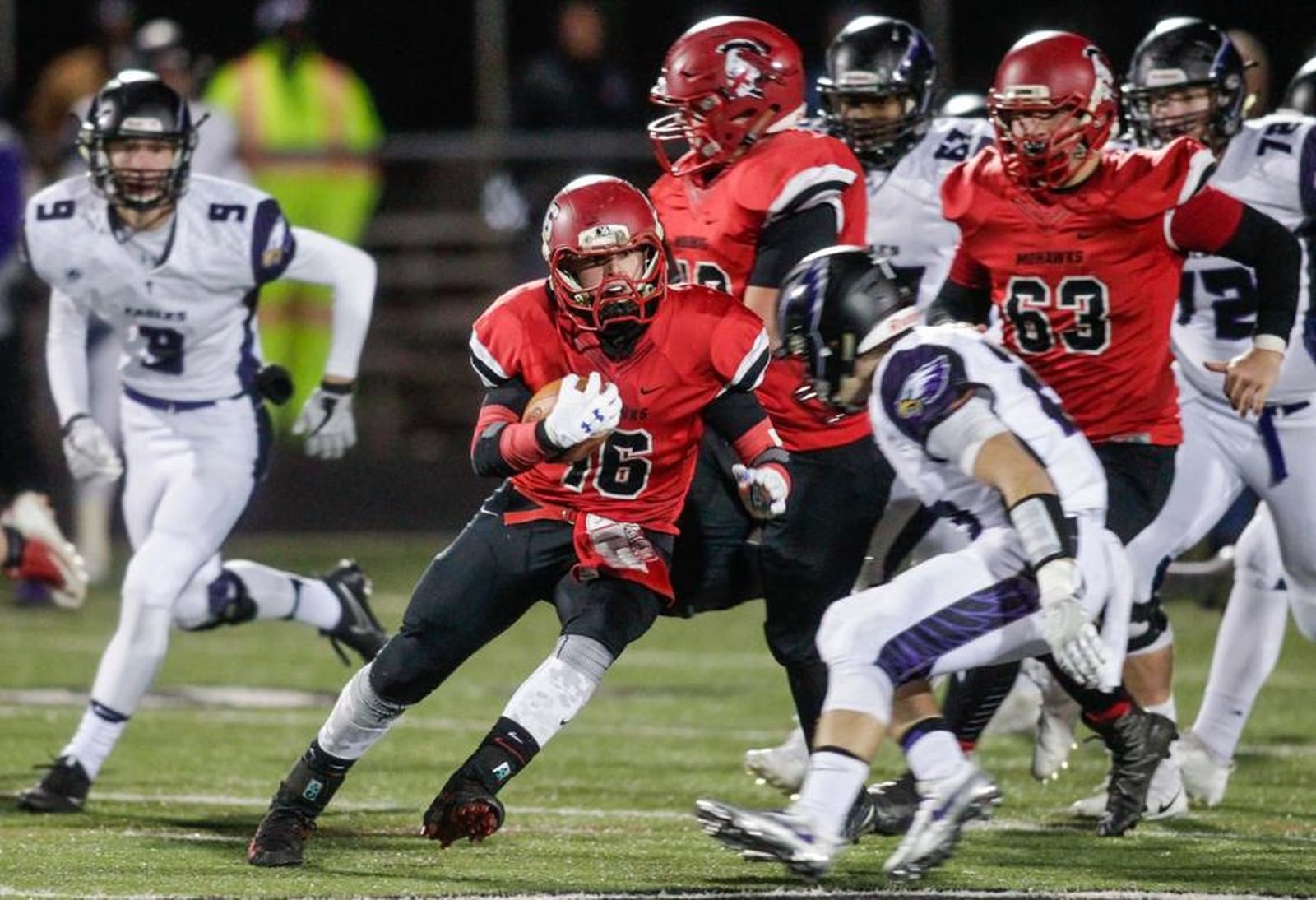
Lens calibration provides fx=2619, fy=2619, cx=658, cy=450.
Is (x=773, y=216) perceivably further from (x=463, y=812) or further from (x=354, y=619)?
(x=354, y=619)

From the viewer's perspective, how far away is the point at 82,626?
981 centimetres

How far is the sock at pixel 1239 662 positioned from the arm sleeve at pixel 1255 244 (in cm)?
100

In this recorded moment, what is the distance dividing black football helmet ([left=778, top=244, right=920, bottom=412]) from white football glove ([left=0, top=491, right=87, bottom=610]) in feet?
8.53

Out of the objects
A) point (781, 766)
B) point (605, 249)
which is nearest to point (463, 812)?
point (605, 249)

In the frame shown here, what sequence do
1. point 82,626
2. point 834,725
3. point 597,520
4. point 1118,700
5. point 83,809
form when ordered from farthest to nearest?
point 82,626
point 83,809
point 1118,700
point 597,520
point 834,725

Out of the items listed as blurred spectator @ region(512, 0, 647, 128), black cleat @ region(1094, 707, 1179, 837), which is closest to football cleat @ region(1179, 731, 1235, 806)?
black cleat @ region(1094, 707, 1179, 837)

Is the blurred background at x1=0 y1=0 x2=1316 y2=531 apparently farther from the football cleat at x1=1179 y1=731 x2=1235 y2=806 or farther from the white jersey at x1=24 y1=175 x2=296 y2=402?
the football cleat at x1=1179 y1=731 x2=1235 y2=806

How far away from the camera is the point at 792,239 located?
5.78 meters

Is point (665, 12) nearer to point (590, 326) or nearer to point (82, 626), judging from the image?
point (82, 626)

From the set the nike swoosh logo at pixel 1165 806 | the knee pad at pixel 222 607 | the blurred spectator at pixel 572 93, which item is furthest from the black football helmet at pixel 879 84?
the blurred spectator at pixel 572 93

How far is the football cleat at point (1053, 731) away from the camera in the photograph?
21.2ft

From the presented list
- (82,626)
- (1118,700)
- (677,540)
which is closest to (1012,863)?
(1118,700)

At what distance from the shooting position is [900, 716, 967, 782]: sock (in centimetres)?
511

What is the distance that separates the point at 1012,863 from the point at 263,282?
8.42 ft
